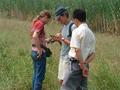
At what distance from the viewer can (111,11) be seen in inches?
794

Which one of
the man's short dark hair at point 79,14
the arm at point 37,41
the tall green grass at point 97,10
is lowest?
the arm at point 37,41

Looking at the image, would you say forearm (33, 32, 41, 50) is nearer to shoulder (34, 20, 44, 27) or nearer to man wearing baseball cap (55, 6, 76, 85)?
shoulder (34, 20, 44, 27)

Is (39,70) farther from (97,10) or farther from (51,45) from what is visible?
(97,10)

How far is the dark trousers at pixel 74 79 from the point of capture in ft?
24.4

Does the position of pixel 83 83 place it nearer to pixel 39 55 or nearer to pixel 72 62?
pixel 72 62

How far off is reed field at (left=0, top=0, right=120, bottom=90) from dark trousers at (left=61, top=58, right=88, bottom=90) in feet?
2.60

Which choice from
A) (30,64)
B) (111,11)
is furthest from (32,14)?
(30,64)

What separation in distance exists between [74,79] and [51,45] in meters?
4.56

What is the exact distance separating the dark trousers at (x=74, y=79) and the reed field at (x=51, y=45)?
2.60 ft

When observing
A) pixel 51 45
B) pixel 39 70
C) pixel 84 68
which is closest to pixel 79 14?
pixel 84 68

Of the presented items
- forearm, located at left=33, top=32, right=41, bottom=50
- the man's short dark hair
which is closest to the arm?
forearm, located at left=33, top=32, right=41, bottom=50

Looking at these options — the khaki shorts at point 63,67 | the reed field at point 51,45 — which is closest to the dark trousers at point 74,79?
the khaki shorts at point 63,67

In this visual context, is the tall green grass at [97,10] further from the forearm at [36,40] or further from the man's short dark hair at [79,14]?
the man's short dark hair at [79,14]

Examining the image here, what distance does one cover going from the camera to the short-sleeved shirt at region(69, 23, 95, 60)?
23.8 ft
